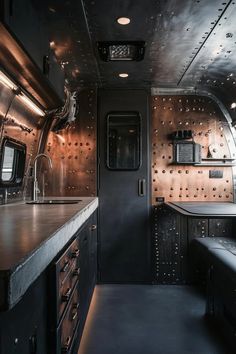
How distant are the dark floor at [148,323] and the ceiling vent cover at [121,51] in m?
2.49

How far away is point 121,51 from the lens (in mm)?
3357

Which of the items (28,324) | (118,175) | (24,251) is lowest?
(28,324)

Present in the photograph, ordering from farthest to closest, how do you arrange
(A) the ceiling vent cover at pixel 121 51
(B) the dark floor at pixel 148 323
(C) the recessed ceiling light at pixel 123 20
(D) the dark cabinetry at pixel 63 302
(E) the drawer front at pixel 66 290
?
(A) the ceiling vent cover at pixel 121 51 → (B) the dark floor at pixel 148 323 → (C) the recessed ceiling light at pixel 123 20 → (E) the drawer front at pixel 66 290 → (D) the dark cabinetry at pixel 63 302

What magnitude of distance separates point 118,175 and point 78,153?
1.92ft

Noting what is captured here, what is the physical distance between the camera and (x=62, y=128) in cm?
433

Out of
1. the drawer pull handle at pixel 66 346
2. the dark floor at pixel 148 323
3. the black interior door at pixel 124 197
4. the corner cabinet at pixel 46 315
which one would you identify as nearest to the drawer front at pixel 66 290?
the corner cabinet at pixel 46 315

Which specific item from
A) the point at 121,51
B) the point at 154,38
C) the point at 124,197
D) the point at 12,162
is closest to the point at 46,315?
the point at 12,162

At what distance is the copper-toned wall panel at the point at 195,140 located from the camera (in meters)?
4.55

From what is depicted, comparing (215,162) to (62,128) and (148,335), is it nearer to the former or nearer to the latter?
(62,128)

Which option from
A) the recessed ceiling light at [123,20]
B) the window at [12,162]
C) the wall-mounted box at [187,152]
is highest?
the recessed ceiling light at [123,20]

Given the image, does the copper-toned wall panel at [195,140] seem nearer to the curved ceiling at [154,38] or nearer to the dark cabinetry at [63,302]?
the curved ceiling at [154,38]

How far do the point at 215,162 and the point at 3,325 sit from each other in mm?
4025

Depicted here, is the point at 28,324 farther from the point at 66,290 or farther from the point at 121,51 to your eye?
the point at 121,51

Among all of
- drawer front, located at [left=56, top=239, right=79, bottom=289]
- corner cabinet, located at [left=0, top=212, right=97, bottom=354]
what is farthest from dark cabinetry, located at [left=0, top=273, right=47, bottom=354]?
drawer front, located at [left=56, top=239, right=79, bottom=289]
